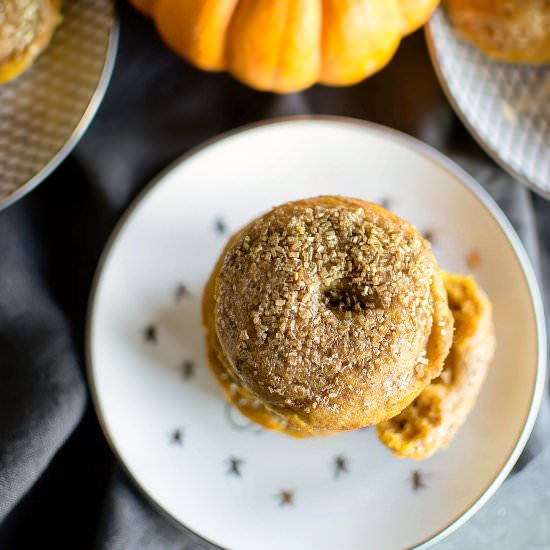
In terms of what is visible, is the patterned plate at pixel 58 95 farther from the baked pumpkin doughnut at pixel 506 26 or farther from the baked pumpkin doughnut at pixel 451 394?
the baked pumpkin doughnut at pixel 451 394

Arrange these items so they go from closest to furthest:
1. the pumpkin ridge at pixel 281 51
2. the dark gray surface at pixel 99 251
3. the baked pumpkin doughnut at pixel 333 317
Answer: the baked pumpkin doughnut at pixel 333 317 < the pumpkin ridge at pixel 281 51 < the dark gray surface at pixel 99 251

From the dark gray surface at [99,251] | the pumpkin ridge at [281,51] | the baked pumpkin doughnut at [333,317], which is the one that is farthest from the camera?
the dark gray surface at [99,251]

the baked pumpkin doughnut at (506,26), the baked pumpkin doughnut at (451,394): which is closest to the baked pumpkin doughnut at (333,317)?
the baked pumpkin doughnut at (451,394)

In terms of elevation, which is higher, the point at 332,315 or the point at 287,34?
the point at 287,34

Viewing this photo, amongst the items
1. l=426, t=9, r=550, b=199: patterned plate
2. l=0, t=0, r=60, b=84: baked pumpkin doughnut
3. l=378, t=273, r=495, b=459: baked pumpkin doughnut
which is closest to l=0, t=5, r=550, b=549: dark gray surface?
l=426, t=9, r=550, b=199: patterned plate

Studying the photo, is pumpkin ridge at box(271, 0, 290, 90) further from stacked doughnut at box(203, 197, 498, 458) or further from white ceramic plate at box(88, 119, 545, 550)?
stacked doughnut at box(203, 197, 498, 458)

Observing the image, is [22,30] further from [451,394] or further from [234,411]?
[451,394]

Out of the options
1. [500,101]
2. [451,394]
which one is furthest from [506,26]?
[451,394]
